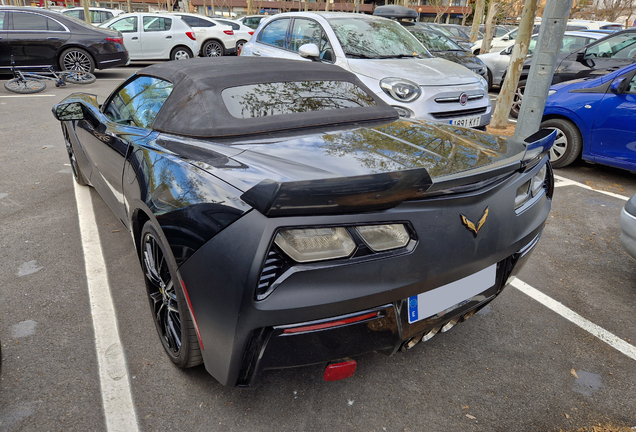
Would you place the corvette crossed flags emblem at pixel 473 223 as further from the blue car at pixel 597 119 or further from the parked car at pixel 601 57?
the parked car at pixel 601 57

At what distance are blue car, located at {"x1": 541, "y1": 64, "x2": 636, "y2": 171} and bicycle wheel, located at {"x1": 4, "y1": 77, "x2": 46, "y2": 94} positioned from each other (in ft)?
32.2

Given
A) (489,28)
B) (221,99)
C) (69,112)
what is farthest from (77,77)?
(489,28)

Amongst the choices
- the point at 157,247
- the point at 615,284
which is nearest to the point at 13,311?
the point at 157,247

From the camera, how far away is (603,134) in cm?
518

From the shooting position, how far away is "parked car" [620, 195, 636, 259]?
9.78 feet

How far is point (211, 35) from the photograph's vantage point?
1521cm

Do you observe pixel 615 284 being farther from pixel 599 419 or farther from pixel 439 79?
pixel 439 79

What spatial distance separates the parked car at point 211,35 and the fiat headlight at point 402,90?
11.3m

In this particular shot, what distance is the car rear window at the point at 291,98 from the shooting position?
2545mm

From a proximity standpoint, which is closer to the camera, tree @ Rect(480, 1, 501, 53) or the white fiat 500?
the white fiat 500

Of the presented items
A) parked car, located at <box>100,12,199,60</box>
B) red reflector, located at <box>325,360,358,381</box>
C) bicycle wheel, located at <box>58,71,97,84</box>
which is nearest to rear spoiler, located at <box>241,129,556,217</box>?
red reflector, located at <box>325,360,358,381</box>

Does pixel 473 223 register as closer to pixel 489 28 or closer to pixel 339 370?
pixel 339 370

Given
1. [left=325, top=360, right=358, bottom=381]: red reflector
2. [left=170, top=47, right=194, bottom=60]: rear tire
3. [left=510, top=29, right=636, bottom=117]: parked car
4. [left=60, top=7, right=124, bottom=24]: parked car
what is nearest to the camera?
[left=325, top=360, right=358, bottom=381]: red reflector

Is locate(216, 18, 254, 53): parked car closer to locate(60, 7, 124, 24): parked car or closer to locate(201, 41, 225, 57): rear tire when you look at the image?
locate(201, 41, 225, 57): rear tire
